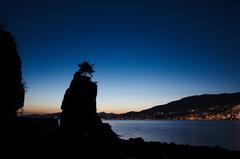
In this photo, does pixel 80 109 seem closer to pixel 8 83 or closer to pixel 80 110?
pixel 80 110

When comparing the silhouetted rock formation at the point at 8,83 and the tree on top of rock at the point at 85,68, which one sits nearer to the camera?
the silhouetted rock formation at the point at 8,83

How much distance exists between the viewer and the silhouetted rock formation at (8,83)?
2670 cm

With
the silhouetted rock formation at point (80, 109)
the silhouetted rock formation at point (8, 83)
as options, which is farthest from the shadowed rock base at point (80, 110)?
the silhouetted rock formation at point (8, 83)

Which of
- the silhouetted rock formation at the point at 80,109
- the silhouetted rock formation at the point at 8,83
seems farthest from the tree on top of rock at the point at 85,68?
the silhouetted rock formation at the point at 8,83

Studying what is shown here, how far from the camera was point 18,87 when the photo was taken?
3008cm

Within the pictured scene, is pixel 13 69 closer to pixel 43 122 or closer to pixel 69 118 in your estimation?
pixel 43 122

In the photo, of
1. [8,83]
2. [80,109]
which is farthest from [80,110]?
[8,83]

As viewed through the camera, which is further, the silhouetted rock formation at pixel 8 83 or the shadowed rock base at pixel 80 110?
the shadowed rock base at pixel 80 110

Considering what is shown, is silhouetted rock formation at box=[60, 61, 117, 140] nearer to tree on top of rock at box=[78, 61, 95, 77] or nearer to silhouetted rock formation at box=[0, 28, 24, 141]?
tree on top of rock at box=[78, 61, 95, 77]

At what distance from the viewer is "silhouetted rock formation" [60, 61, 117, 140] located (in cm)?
5441

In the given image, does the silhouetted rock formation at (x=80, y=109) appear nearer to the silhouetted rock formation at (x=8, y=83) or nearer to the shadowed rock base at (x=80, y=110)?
the shadowed rock base at (x=80, y=110)

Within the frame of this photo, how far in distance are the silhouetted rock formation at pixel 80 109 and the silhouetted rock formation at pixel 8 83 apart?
24559 mm

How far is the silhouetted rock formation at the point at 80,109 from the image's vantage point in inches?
2142

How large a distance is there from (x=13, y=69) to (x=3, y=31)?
3.85m
